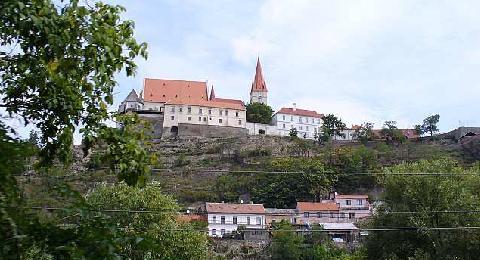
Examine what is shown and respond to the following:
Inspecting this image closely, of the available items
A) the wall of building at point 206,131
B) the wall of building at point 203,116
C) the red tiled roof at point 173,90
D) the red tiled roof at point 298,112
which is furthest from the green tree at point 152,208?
the red tiled roof at point 298,112

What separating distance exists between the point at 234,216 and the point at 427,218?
43.9 metres

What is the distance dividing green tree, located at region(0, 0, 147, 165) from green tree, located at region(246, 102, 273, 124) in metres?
100

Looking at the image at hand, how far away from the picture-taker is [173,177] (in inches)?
3438

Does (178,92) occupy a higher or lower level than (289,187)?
higher

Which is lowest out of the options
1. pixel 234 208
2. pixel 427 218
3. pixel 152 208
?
pixel 234 208

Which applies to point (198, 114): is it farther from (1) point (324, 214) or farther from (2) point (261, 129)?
(1) point (324, 214)

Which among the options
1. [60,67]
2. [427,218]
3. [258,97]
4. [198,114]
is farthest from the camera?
[258,97]

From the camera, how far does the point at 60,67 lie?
411 cm

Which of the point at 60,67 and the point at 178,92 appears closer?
the point at 60,67

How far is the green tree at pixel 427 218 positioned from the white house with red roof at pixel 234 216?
38893 millimetres

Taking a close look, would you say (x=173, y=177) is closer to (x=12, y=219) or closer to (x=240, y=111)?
(x=240, y=111)

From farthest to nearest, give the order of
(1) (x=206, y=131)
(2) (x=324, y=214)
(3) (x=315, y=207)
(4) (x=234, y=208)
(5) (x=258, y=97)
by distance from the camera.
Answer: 1. (5) (x=258, y=97)
2. (1) (x=206, y=131)
3. (3) (x=315, y=207)
4. (2) (x=324, y=214)
5. (4) (x=234, y=208)

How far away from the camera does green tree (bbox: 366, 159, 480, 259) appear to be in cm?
2408

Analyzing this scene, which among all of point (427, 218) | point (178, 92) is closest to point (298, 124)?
point (178, 92)
